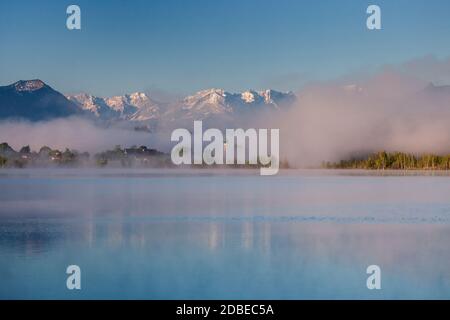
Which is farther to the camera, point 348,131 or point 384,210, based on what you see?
point 348,131

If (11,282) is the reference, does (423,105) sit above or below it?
above

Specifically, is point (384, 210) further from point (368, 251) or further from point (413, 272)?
point (413, 272)

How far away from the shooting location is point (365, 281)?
18344 mm

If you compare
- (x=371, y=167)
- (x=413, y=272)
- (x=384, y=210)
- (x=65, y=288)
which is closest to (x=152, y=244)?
(x=65, y=288)

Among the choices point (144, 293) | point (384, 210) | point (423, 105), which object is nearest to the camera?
point (144, 293)

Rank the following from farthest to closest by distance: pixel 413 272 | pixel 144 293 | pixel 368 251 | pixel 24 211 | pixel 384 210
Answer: pixel 384 210, pixel 24 211, pixel 368 251, pixel 413 272, pixel 144 293

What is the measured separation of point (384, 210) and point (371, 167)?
373 feet

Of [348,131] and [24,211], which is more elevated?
[348,131]

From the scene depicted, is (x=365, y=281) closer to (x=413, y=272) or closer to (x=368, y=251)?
(x=413, y=272)

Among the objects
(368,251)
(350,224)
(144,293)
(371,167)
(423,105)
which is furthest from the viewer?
(423,105)
